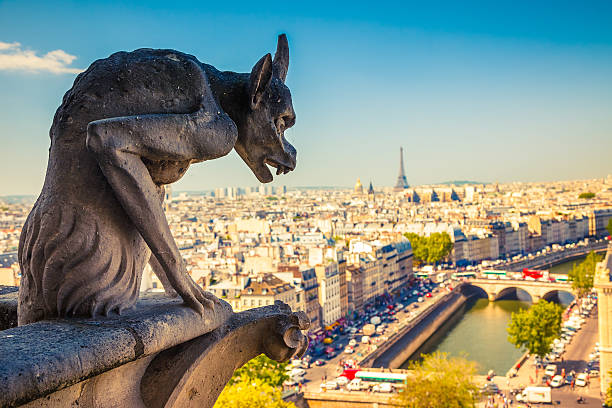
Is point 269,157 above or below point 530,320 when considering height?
above

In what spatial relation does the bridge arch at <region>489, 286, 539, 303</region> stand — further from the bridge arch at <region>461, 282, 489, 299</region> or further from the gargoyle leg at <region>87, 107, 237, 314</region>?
the gargoyle leg at <region>87, 107, 237, 314</region>

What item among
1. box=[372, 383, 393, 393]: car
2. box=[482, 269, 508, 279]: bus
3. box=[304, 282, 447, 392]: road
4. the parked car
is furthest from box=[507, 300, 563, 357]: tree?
box=[482, 269, 508, 279]: bus

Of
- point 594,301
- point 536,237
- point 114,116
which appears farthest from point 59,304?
point 536,237

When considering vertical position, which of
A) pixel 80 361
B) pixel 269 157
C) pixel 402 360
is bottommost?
pixel 402 360

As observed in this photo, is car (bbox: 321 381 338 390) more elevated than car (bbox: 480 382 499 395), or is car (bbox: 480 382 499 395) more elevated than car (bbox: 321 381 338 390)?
car (bbox: 321 381 338 390)

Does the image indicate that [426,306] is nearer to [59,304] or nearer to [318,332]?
[318,332]
